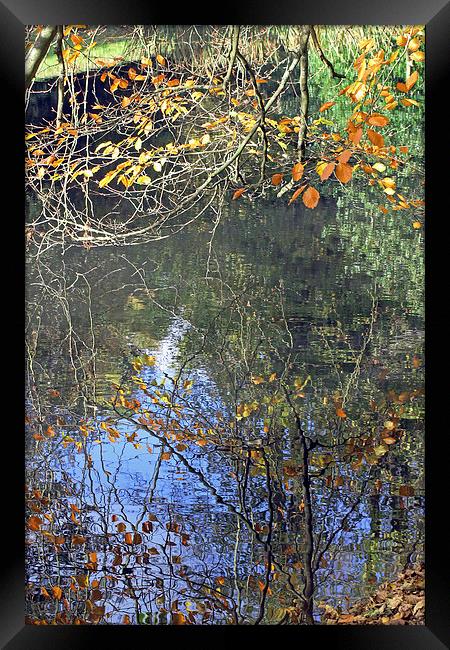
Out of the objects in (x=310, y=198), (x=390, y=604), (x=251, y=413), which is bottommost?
(x=390, y=604)

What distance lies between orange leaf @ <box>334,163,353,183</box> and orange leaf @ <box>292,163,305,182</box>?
13 centimetres

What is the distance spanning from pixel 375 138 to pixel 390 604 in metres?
1.81

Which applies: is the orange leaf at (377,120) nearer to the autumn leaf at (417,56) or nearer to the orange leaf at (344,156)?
the orange leaf at (344,156)

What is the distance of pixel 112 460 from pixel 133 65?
1536 mm

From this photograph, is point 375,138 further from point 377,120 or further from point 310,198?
point 310,198

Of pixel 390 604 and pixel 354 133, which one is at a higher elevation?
pixel 354 133

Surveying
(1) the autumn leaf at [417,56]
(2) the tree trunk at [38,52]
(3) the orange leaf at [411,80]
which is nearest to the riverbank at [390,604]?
(3) the orange leaf at [411,80]

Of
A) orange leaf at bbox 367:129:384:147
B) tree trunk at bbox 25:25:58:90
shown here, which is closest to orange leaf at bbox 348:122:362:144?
orange leaf at bbox 367:129:384:147

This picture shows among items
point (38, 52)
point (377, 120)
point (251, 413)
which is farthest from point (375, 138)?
point (38, 52)

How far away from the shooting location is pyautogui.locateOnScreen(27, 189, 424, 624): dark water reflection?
8.99 feet
